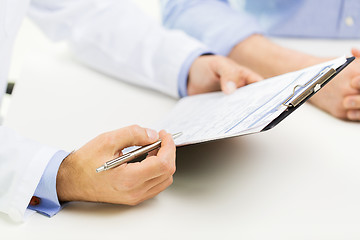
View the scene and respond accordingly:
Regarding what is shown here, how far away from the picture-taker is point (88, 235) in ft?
1.65

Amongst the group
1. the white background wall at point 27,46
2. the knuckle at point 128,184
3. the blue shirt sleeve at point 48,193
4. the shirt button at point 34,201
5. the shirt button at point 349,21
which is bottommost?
the white background wall at point 27,46

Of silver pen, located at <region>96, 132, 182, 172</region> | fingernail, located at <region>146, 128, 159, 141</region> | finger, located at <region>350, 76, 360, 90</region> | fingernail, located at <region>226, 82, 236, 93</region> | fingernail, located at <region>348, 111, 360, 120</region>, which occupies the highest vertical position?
finger, located at <region>350, 76, 360, 90</region>

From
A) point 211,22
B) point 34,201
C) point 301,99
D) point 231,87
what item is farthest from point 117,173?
point 211,22

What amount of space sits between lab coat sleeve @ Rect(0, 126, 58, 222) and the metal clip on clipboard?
0.96 feet

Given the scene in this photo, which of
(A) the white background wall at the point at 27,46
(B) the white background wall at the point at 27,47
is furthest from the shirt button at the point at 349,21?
(B) the white background wall at the point at 27,47

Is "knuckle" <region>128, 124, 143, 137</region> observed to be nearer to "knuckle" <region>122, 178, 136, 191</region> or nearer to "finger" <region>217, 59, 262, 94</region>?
"knuckle" <region>122, 178, 136, 191</region>

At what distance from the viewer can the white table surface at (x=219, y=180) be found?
0.51 meters

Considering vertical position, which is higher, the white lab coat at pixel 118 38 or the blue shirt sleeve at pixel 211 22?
the blue shirt sleeve at pixel 211 22

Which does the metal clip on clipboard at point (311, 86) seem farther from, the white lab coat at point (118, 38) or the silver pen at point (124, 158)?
the white lab coat at point (118, 38)

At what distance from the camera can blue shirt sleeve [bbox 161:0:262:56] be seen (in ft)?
3.37

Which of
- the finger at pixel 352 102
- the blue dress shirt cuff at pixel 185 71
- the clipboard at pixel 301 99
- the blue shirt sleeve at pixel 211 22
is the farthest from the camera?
the blue shirt sleeve at pixel 211 22

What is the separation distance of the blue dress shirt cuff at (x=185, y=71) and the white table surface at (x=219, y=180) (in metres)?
0.03

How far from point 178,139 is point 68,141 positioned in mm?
207

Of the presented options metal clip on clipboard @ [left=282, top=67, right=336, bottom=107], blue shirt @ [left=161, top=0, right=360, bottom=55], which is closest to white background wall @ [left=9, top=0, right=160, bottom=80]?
blue shirt @ [left=161, top=0, right=360, bottom=55]
